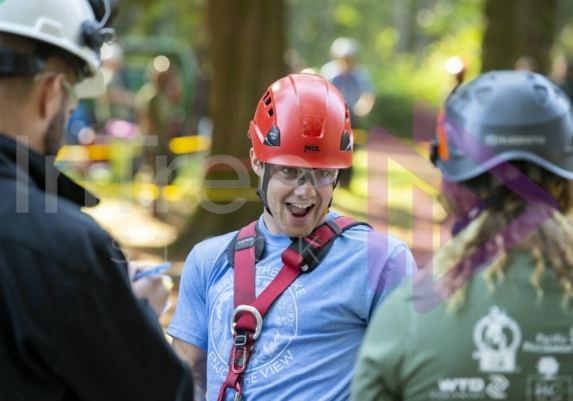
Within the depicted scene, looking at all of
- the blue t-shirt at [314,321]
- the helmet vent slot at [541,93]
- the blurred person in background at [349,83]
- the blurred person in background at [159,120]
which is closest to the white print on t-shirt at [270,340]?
the blue t-shirt at [314,321]

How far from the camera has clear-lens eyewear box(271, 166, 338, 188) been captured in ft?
13.5

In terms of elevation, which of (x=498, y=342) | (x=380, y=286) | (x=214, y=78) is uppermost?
(x=498, y=342)

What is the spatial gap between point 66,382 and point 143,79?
26634mm

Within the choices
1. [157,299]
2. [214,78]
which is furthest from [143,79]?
[157,299]

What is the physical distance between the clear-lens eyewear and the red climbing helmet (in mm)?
29

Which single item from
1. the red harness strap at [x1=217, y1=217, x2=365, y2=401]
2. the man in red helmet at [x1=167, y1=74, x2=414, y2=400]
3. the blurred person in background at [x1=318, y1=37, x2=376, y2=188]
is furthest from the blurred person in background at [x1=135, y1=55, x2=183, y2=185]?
the red harness strap at [x1=217, y1=217, x2=365, y2=401]

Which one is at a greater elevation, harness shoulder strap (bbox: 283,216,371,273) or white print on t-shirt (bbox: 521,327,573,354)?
white print on t-shirt (bbox: 521,327,573,354)

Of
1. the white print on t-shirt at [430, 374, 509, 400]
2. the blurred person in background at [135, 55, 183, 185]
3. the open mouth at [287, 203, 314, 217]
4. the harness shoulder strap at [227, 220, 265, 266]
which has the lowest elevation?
the blurred person in background at [135, 55, 183, 185]

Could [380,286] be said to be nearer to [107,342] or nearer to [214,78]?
[107,342]

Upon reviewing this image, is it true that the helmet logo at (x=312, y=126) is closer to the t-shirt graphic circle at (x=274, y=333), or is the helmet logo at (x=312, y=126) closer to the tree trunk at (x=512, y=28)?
the t-shirt graphic circle at (x=274, y=333)

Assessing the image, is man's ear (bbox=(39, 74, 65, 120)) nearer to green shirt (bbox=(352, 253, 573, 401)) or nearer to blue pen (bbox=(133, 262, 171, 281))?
green shirt (bbox=(352, 253, 573, 401))

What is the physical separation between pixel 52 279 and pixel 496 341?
109 centimetres

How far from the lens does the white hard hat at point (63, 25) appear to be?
287 cm

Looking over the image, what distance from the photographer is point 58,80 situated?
2842mm
